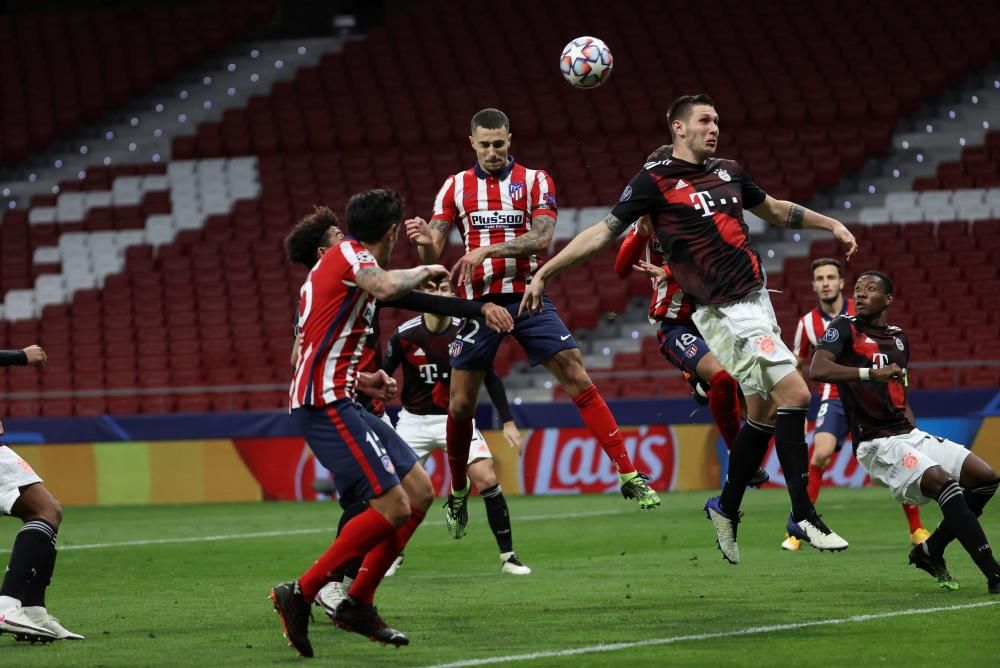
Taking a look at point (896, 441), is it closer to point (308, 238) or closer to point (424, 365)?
point (308, 238)

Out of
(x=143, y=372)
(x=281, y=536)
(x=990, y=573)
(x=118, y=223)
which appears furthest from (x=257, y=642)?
(x=118, y=223)

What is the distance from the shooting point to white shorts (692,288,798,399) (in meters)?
8.84

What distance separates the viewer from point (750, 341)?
8.83 metres

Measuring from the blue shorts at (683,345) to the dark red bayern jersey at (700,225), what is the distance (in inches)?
71.6

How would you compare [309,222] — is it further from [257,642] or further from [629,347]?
[629,347]

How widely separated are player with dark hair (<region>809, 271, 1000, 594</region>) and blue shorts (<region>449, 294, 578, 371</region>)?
1611 mm

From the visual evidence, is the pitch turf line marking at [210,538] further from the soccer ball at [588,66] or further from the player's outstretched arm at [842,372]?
the player's outstretched arm at [842,372]

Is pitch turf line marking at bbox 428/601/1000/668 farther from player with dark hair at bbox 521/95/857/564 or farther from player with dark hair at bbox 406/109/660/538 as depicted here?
player with dark hair at bbox 406/109/660/538

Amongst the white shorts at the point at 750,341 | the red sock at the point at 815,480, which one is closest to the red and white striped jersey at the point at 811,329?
the red sock at the point at 815,480

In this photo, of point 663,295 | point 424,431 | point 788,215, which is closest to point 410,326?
point 424,431

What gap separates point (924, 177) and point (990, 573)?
17521 millimetres

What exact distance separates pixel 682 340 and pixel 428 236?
257cm

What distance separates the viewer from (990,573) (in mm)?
8469

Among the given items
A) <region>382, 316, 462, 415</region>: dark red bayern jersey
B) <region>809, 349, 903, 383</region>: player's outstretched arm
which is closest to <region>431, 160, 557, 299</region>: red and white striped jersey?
<region>809, 349, 903, 383</region>: player's outstretched arm
